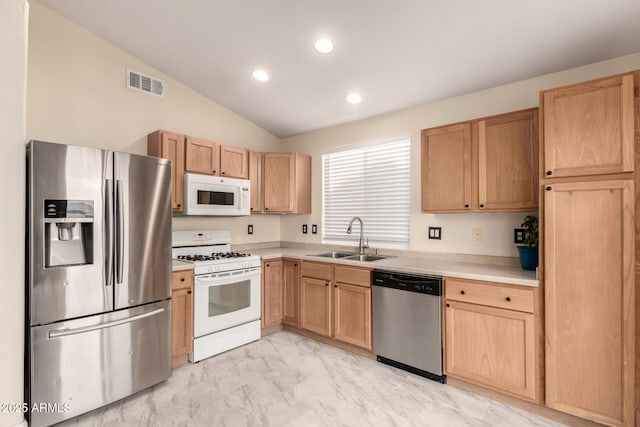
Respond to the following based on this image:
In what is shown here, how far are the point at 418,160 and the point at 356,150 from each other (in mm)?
876

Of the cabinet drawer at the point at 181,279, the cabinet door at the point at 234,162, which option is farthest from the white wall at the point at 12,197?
the cabinet door at the point at 234,162

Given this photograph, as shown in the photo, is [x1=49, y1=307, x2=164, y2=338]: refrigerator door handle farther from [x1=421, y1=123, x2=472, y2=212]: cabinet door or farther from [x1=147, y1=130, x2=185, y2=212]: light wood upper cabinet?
[x1=421, y1=123, x2=472, y2=212]: cabinet door

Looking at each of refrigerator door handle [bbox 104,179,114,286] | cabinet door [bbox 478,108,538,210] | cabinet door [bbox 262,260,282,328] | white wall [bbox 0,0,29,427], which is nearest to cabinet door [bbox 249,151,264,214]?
cabinet door [bbox 262,260,282,328]

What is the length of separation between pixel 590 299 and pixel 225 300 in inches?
115

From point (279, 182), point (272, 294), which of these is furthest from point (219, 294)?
point (279, 182)

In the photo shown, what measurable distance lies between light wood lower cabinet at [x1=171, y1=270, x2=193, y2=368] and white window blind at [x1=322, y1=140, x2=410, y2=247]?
6.20ft

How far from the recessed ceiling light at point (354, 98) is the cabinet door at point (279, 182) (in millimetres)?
1081

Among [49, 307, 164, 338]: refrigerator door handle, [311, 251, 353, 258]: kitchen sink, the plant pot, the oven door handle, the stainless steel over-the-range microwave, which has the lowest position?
[49, 307, 164, 338]: refrigerator door handle

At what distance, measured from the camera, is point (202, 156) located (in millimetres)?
3420

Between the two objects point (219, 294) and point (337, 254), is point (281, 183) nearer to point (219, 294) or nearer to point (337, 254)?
point (337, 254)

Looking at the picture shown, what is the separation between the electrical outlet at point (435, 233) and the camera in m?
3.17

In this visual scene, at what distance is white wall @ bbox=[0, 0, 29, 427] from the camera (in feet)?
5.84

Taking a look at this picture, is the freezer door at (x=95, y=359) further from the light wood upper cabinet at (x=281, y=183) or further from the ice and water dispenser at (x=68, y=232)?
the light wood upper cabinet at (x=281, y=183)

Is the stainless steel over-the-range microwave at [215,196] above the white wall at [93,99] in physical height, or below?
below
